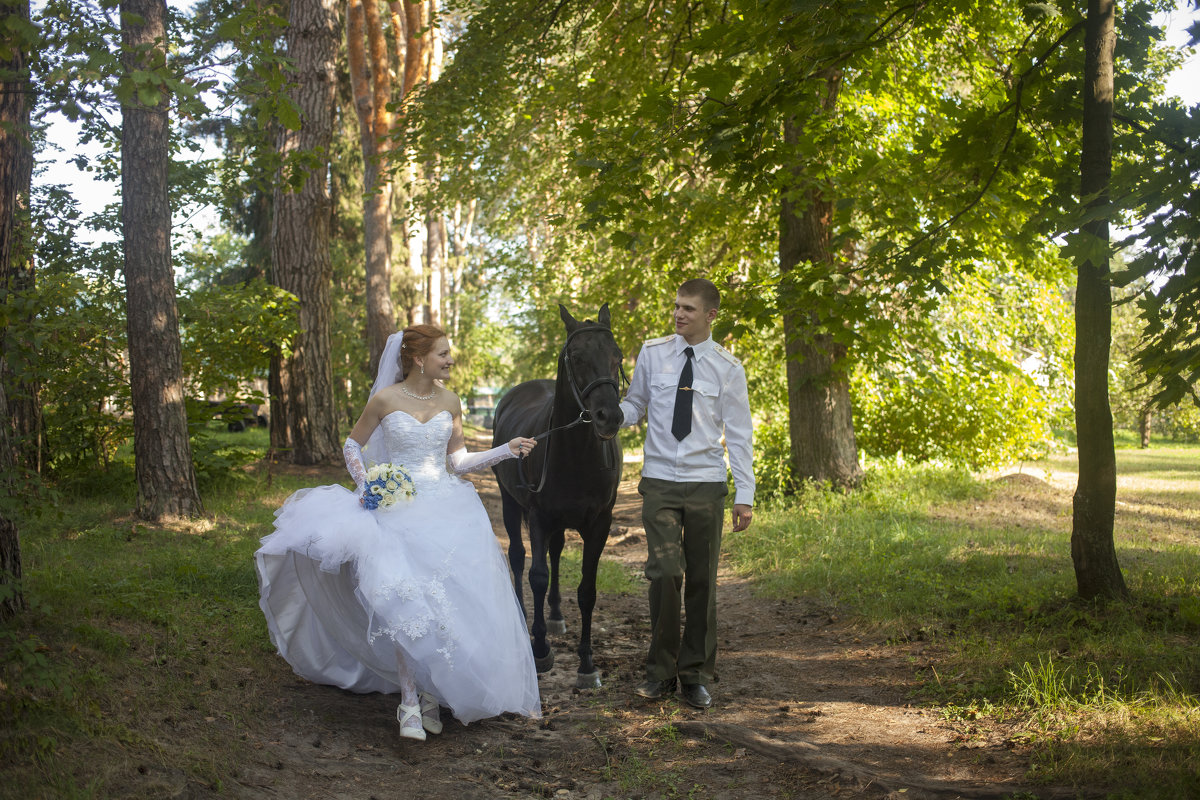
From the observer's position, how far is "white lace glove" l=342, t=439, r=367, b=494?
5.04 meters

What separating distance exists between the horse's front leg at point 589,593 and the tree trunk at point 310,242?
898cm

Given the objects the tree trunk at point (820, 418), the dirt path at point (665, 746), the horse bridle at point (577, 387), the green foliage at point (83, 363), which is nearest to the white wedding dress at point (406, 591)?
the dirt path at point (665, 746)

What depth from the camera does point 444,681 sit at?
4.51 meters

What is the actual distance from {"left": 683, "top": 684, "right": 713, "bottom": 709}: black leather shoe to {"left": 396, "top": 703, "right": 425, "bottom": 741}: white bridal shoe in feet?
5.70

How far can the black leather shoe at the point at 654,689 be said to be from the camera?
18.1 ft

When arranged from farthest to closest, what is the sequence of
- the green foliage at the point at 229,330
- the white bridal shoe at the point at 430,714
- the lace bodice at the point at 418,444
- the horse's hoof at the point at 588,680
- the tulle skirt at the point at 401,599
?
the green foliage at the point at 229,330
the horse's hoof at the point at 588,680
the lace bodice at the point at 418,444
the white bridal shoe at the point at 430,714
the tulle skirt at the point at 401,599

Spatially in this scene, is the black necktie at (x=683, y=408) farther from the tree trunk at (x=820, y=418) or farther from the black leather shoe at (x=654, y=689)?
the tree trunk at (x=820, y=418)

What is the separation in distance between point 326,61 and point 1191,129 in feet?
41.4

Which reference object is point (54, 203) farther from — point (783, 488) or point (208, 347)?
point (783, 488)

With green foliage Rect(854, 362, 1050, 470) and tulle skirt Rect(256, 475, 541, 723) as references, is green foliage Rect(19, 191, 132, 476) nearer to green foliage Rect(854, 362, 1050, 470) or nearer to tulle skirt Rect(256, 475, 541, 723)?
tulle skirt Rect(256, 475, 541, 723)

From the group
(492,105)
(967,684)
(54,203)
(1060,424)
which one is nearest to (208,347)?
(54,203)

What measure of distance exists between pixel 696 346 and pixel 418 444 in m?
1.92

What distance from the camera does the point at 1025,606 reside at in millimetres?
6180

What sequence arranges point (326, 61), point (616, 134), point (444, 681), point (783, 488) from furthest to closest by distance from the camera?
point (326, 61), point (783, 488), point (616, 134), point (444, 681)
